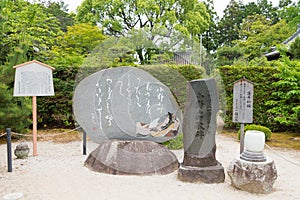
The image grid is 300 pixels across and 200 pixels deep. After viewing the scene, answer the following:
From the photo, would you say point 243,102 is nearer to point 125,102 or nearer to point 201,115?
point 201,115

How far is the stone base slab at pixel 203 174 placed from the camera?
4561 millimetres

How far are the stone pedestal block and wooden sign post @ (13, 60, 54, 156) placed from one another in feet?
14.0

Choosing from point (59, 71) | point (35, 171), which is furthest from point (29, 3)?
point (35, 171)

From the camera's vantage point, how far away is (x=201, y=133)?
465 cm

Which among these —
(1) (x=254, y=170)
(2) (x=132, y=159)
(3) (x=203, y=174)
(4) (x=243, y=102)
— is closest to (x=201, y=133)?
(3) (x=203, y=174)

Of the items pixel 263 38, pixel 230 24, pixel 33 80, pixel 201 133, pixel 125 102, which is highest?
pixel 230 24

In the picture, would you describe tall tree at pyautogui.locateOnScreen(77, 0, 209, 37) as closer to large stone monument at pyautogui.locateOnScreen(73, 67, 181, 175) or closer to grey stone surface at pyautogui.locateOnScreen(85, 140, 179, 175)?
large stone monument at pyautogui.locateOnScreen(73, 67, 181, 175)

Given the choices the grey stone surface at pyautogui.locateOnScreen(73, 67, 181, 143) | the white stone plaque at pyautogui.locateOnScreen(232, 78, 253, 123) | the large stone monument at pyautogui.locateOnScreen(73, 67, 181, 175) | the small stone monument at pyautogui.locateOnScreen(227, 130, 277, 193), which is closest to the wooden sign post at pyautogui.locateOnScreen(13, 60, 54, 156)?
the large stone monument at pyautogui.locateOnScreen(73, 67, 181, 175)

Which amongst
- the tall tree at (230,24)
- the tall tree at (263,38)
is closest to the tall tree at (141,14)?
the tall tree at (263,38)

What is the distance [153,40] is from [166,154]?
2.21 metres

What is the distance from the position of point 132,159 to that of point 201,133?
1.28 m

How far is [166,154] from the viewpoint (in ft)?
17.4

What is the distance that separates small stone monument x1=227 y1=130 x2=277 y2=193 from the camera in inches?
163

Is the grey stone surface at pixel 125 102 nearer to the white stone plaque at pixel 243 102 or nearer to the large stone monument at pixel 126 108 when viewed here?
the large stone monument at pixel 126 108
